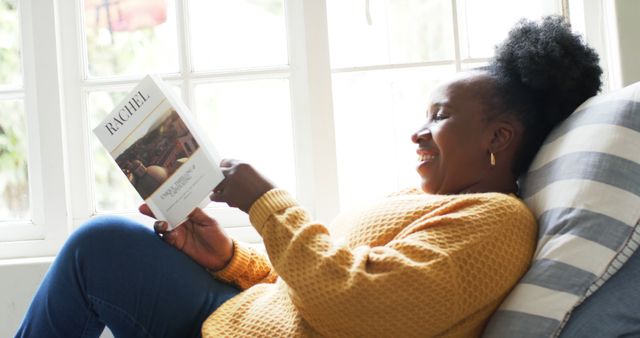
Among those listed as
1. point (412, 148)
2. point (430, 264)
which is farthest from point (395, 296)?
point (412, 148)

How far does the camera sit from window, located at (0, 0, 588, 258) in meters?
1.79

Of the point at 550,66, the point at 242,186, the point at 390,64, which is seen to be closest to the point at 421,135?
the point at 550,66

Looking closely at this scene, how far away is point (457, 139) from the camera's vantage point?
4.04ft

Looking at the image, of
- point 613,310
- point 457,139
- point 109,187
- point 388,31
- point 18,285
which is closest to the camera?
point 613,310

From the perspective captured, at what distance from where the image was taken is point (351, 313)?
1.01 meters

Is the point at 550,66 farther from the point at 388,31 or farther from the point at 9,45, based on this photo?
the point at 9,45

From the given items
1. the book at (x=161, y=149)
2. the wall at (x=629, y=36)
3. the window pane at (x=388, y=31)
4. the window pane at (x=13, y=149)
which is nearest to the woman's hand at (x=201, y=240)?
the book at (x=161, y=149)

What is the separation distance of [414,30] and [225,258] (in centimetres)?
86

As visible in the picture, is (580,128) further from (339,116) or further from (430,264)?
(339,116)

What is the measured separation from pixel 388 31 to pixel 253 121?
1.44 ft

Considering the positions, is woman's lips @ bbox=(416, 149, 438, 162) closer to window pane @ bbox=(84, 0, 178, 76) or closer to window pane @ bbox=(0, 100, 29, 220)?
window pane @ bbox=(84, 0, 178, 76)

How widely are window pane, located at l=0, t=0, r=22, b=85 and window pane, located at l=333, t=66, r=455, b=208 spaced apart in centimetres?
88

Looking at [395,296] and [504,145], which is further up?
[504,145]

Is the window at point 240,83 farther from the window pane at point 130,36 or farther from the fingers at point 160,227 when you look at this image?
the fingers at point 160,227
